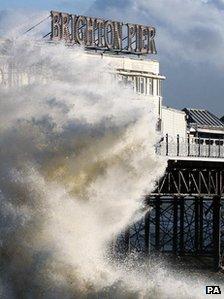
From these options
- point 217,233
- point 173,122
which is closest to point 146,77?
point 173,122

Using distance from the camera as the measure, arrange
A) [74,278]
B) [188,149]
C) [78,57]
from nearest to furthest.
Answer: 1. [74,278]
2. [78,57]
3. [188,149]

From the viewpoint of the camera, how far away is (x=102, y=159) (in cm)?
4141

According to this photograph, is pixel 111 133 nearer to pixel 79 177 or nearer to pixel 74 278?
pixel 79 177

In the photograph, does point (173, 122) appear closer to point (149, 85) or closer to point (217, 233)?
point (149, 85)

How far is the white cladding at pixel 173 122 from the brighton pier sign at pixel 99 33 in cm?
396

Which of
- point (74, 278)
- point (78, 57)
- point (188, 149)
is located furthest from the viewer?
point (188, 149)

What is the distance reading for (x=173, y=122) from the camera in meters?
68.1

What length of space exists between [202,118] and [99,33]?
2699 centimetres

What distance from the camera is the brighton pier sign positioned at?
2516 inches

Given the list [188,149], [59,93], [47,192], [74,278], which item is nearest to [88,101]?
[59,93]

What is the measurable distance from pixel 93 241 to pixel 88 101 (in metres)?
5.20

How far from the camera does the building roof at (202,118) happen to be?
87.1m

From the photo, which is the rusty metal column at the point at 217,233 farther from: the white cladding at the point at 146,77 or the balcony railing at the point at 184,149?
the white cladding at the point at 146,77

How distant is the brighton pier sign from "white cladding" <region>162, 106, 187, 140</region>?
3960 millimetres
